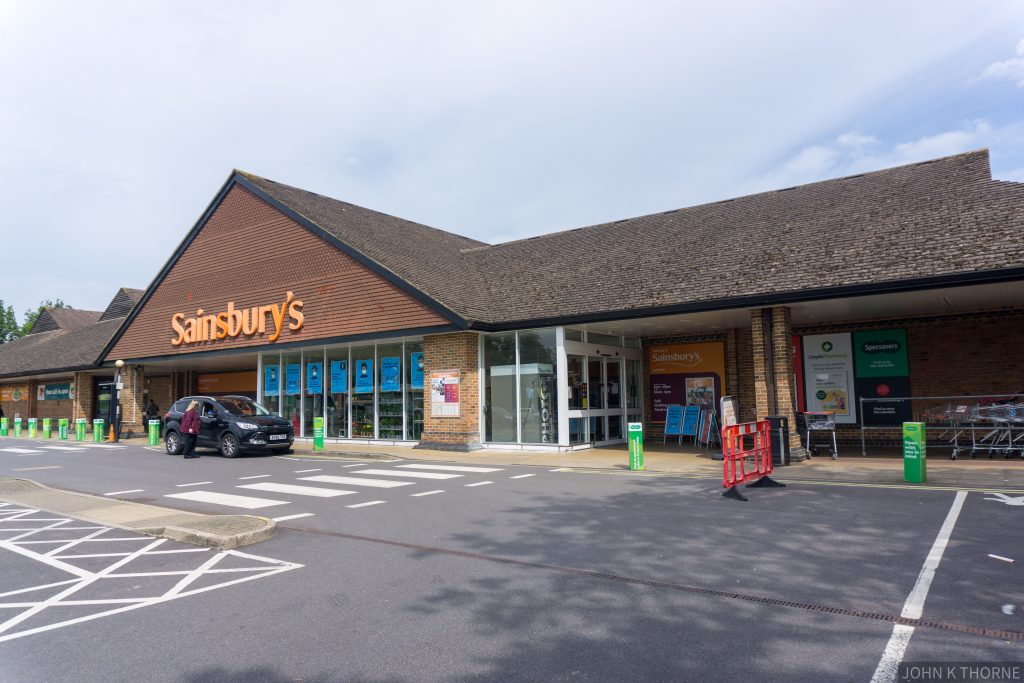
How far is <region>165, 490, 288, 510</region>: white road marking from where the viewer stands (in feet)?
33.1

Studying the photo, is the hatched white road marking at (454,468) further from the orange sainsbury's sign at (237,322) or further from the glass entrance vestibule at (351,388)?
the orange sainsbury's sign at (237,322)

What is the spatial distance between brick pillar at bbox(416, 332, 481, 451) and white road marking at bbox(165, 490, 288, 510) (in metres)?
7.91

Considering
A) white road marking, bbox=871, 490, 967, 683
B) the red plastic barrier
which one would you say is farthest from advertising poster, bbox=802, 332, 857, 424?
white road marking, bbox=871, 490, 967, 683

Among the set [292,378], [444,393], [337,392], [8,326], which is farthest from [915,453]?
[8,326]

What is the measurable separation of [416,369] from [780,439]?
10796 millimetres

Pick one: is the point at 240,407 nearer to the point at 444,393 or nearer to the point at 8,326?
the point at 444,393

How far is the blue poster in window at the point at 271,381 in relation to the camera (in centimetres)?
2461

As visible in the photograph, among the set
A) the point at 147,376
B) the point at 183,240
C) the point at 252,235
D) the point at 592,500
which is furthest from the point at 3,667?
the point at 147,376

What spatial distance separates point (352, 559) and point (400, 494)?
163 inches

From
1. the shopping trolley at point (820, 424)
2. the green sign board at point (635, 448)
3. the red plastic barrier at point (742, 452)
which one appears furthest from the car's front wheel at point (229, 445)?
the shopping trolley at point (820, 424)

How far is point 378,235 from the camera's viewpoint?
23094 millimetres

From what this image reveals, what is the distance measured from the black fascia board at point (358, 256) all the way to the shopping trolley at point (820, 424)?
28.6ft

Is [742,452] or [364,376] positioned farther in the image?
[364,376]

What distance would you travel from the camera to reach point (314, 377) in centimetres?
2342
